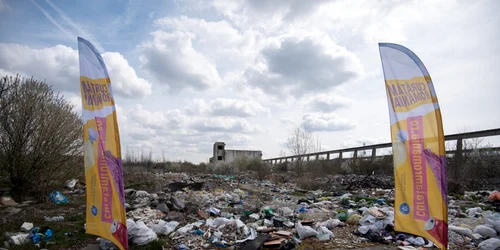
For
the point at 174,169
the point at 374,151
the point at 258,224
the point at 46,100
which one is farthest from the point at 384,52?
the point at 174,169

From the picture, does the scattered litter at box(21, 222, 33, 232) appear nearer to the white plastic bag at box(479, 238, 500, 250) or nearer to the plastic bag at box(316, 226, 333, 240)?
the plastic bag at box(316, 226, 333, 240)

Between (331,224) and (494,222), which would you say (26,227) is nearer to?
(331,224)

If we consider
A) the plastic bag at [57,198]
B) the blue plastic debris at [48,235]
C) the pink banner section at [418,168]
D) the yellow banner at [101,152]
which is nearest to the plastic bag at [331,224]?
the pink banner section at [418,168]

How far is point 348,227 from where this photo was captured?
18.6 ft

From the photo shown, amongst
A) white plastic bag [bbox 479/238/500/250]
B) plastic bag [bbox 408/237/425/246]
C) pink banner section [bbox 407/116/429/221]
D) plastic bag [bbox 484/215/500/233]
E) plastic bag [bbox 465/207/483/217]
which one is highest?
pink banner section [bbox 407/116/429/221]

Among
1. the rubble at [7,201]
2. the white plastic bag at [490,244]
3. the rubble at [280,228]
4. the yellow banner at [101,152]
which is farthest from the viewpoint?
the rubble at [7,201]

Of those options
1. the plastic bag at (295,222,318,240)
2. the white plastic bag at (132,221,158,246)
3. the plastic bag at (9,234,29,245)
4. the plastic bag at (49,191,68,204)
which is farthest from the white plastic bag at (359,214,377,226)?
the plastic bag at (49,191,68,204)

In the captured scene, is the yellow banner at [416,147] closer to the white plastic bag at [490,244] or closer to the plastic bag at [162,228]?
the white plastic bag at [490,244]

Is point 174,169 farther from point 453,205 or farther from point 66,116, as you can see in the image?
point 453,205

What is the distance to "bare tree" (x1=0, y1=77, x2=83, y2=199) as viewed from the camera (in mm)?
8602

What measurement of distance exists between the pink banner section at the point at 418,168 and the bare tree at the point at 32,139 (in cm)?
974

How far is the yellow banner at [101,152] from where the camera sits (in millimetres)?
3613

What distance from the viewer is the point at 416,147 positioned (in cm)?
374

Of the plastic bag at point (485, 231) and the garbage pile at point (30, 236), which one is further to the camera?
the plastic bag at point (485, 231)
